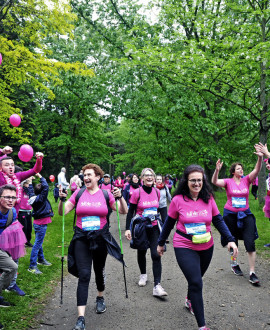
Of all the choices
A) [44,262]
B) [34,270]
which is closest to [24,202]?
[44,262]

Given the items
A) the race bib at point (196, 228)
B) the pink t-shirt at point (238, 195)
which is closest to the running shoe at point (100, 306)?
the race bib at point (196, 228)

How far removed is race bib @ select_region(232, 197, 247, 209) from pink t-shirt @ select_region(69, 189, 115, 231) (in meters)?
2.77

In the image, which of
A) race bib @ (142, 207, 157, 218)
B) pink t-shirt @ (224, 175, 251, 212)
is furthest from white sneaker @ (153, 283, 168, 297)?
pink t-shirt @ (224, 175, 251, 212)

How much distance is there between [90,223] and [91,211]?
158mm

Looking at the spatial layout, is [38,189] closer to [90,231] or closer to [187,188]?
[90,231]

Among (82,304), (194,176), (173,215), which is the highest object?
(194,176)

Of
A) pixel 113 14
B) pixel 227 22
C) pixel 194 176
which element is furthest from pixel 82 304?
pixel 113 14

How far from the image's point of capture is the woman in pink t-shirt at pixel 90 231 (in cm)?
385

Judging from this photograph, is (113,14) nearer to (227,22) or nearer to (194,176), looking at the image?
(227,22)

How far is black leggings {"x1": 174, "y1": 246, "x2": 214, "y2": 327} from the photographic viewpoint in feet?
11.0

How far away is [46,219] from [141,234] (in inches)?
86.5

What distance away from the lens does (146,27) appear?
15477 millimetres

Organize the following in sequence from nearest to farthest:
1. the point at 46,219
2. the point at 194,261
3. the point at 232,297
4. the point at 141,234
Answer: the point at 194,261
the point at 232,297
the point at 141,234
the point at 46,219

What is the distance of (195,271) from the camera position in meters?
3.44
